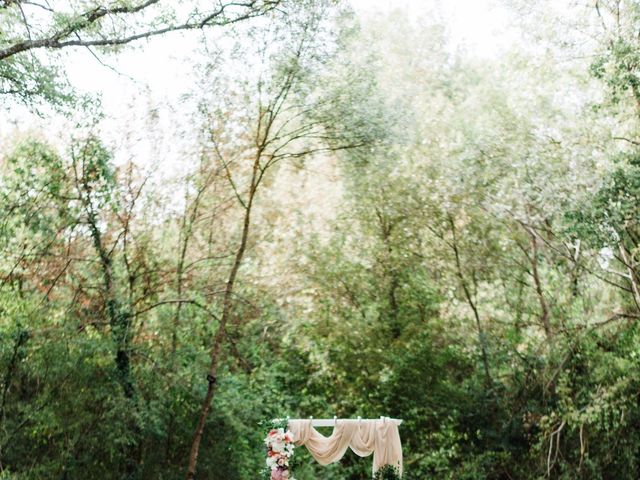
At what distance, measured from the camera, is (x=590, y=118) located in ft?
34.9

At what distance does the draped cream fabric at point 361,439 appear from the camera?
9398 mm

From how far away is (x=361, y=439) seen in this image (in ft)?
31.2

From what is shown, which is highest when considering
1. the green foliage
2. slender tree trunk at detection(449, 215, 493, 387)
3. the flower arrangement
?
slender tree trunk at detection(449, 215, 493, 387)

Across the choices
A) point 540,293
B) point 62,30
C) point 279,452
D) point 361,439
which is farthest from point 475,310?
point 62,30

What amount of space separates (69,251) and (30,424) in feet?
8.38

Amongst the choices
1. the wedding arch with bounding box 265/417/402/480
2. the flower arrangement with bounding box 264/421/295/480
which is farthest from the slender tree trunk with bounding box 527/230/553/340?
the flower arrangement with bounding box 264/421/295/480

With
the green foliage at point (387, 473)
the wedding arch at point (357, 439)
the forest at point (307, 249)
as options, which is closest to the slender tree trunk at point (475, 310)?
the forest at point (307, 249)

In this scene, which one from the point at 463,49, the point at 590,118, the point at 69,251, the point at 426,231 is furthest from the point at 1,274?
the point at 463,49

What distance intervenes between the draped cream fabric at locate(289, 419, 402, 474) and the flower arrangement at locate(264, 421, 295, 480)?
1.87 feet

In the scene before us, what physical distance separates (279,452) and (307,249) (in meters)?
4.37

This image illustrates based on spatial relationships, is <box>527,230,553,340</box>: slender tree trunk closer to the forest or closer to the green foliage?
the forest

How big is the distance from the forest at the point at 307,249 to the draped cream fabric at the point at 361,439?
768 millimetres

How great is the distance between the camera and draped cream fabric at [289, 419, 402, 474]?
940 cm

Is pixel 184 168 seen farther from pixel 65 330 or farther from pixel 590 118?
pixel 590 118
